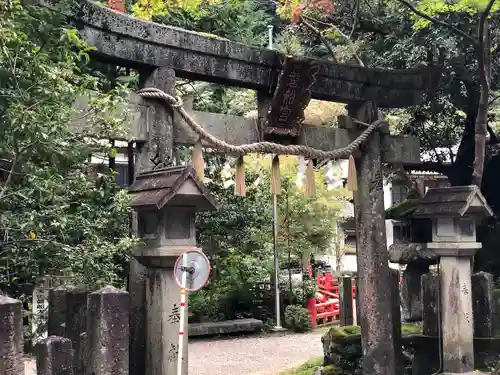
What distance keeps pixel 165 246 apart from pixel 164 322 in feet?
3.07

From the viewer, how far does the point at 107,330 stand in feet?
14.8

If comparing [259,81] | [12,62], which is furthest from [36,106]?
[259,81]

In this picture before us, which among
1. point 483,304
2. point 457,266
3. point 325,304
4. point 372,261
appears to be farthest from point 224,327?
point 457,266

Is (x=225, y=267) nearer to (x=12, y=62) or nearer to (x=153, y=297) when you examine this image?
(x=153, y=297)

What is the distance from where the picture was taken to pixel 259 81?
881cm

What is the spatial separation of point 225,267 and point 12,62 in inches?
590

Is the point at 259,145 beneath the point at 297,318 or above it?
above

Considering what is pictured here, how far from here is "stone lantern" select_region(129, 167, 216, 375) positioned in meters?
6.55

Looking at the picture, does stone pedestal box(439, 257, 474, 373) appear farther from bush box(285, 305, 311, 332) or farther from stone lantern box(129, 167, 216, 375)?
bush box(285, 305, 311, 332)

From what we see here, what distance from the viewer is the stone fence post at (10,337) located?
405 centimetres

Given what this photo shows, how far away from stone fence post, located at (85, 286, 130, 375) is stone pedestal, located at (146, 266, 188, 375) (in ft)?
6.78

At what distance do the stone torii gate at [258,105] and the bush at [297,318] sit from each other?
930cm

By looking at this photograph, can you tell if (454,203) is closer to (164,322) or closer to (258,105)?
(258,105)

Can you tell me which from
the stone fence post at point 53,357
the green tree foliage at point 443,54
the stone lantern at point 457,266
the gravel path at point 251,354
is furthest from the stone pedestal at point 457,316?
the stone fence post at point 53,357
